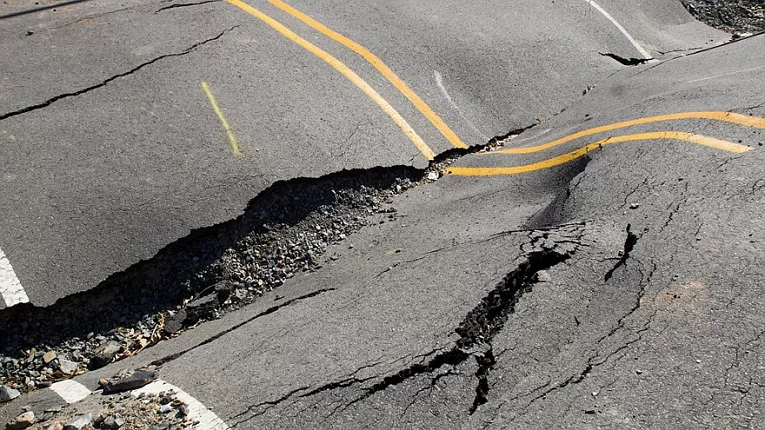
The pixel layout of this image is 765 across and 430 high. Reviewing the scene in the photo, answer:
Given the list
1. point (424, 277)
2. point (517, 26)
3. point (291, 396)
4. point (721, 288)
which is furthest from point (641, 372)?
point (517, 26)

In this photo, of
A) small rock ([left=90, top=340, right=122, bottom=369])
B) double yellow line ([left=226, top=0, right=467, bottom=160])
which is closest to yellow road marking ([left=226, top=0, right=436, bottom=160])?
double yellow line ([left=226, top=0, right=467, bottom=160])

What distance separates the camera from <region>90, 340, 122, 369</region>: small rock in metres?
5.24

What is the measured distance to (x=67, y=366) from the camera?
522cm

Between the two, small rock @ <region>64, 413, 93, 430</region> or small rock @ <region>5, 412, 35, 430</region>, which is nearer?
small rock @ <region>64, 413, 93, 430</region>

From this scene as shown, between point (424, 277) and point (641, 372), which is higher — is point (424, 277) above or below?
above

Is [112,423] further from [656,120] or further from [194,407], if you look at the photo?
[656,120]

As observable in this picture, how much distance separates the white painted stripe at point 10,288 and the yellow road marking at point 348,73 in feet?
13.1

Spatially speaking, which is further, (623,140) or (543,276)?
(623,140)

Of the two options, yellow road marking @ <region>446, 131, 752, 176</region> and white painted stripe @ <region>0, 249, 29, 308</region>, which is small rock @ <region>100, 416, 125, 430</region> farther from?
yellow road marking @ <region>446, 131, 752, 176</region>

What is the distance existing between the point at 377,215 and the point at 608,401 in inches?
127

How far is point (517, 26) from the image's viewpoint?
945 cm

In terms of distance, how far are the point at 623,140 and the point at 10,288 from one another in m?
5.52

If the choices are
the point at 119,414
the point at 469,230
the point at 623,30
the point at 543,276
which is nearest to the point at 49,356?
the point at 119,414

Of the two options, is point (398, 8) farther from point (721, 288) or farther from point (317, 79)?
point (721, 288)
